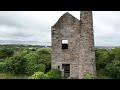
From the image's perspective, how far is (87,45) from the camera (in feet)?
79.6

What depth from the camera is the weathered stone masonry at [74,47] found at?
2416 cm

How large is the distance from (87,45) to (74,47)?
124cm

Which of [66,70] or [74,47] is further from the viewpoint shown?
[66,70]

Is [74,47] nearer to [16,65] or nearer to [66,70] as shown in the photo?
[66,70]

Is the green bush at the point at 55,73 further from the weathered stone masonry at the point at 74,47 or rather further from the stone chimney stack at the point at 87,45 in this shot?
the stone chimney stack at the point at 87,45

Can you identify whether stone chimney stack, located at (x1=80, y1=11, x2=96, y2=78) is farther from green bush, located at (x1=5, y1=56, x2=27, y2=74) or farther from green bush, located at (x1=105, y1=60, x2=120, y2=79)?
green bush, located at (x1=5, y1=56, x2=27, y2=74)

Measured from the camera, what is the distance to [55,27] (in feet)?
81.7

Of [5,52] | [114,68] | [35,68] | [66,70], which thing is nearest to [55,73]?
[66,70]

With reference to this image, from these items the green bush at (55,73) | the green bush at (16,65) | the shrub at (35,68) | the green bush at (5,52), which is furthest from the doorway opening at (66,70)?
the green bush at (5,52)

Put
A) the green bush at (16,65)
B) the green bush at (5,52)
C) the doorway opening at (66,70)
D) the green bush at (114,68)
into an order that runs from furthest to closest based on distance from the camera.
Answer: the green bush at (5,52) → the green bush at (16,65) → the green bush at (114,68) → the doorway opening at (66,70)

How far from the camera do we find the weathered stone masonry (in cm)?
2416
